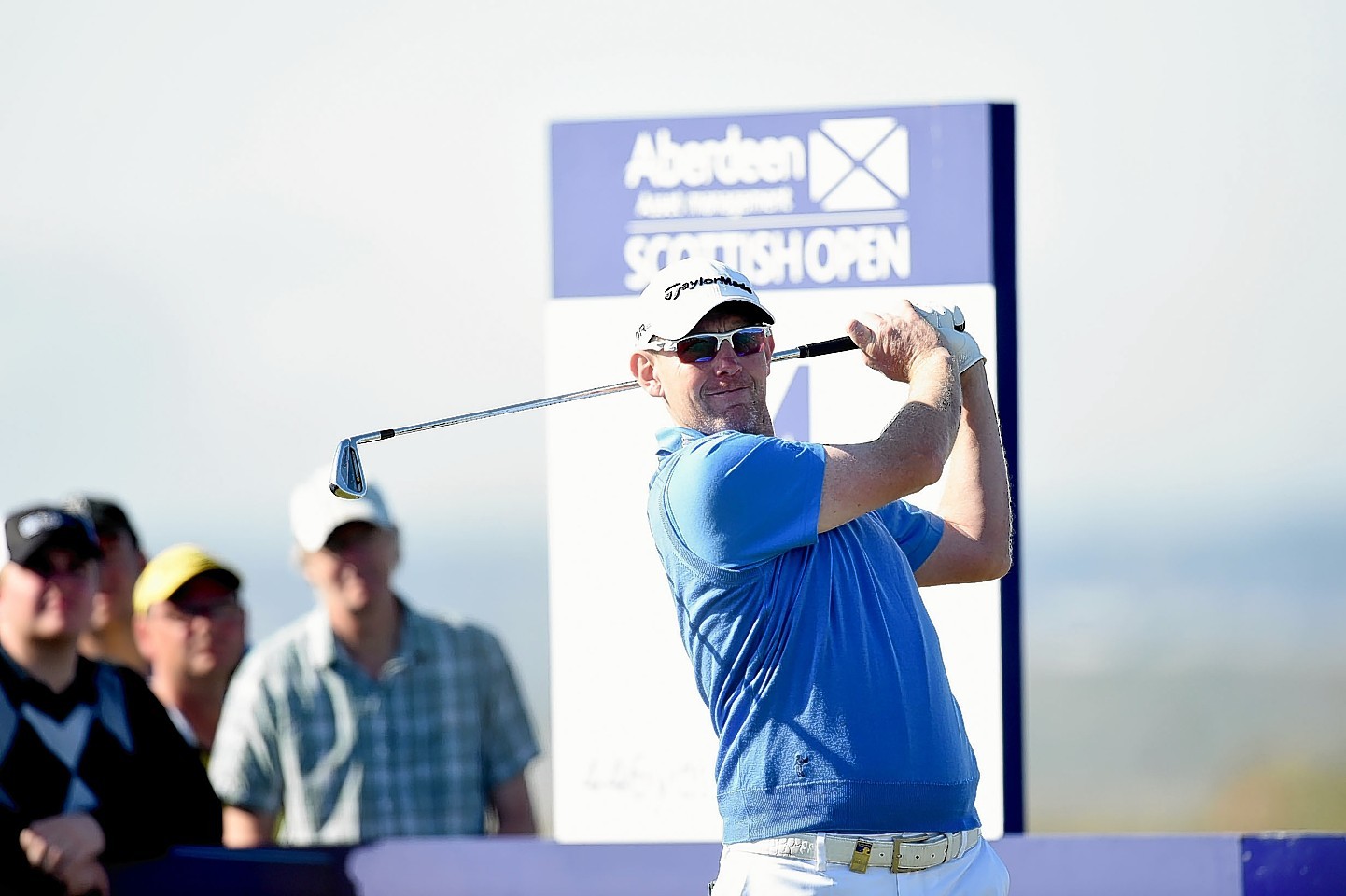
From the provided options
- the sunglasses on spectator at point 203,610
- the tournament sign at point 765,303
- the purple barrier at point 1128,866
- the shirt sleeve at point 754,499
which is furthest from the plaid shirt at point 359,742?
the shirt sleeve at point 754,499

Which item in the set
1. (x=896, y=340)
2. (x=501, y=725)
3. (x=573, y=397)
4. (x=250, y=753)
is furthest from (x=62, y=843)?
(x=896, y=340)

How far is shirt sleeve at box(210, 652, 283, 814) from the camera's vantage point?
4.73m

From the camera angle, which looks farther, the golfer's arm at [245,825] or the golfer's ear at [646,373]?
the golfer's arm at [245,825]

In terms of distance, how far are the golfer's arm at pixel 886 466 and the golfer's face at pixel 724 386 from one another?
21 cm

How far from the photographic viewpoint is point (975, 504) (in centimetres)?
319

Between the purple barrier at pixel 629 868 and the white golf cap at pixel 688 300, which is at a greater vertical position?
the white golf cap at pixel 688 300

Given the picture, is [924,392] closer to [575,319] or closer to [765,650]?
[765,650]

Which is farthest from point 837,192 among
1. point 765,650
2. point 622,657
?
point 765,650

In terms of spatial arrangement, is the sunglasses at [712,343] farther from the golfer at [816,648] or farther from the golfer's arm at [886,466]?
the golfer's arm at [886,466]

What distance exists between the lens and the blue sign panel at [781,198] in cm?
414

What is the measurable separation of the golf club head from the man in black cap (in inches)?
52.5

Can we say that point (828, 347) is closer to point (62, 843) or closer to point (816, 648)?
point (816, 648)

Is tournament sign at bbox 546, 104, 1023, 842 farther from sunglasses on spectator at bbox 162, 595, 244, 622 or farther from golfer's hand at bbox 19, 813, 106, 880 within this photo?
sunglasses on spectator at bbox 162, 595, 244, 622

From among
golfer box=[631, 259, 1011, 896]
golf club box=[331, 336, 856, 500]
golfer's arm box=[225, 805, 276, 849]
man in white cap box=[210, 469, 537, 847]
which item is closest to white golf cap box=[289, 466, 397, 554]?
man in white cap box=[210, 469, 537, 847]
